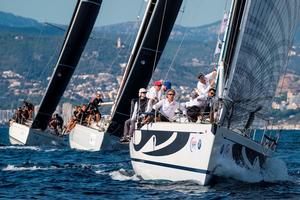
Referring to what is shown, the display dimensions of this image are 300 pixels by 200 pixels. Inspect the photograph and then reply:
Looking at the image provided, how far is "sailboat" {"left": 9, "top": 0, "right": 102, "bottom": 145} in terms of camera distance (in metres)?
36.9

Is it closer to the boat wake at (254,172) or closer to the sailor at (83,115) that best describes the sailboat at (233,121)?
the boat wake at (254,172)

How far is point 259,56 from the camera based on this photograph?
20.2 metres

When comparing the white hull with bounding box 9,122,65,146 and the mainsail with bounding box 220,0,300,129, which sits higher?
the mainsail with bounding box 220,0,300,129

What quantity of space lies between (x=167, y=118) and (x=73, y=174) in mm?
3053

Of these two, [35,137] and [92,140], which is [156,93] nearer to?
[92,140]

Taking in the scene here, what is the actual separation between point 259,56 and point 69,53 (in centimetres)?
1785

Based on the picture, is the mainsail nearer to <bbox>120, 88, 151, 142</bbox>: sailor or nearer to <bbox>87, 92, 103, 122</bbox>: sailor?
<bbox>120, 88, 151, 142</bbox>: sailor

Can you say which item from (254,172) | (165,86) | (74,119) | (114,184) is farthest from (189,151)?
(74,119)

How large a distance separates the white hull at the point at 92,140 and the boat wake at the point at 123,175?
371 inches

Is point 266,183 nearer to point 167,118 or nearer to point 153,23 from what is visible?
point 167,118

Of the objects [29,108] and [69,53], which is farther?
[29,108]

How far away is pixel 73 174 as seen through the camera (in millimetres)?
21453

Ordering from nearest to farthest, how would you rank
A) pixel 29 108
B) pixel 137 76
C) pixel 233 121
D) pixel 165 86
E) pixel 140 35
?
1. pixel 233 121
2. pixel 165 86
3. pixel 137 76
4. pixel 140 35
5. pixel 29 108

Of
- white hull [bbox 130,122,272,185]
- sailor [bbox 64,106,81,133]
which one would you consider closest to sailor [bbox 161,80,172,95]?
white hull [bbox 130,122,272,185]
